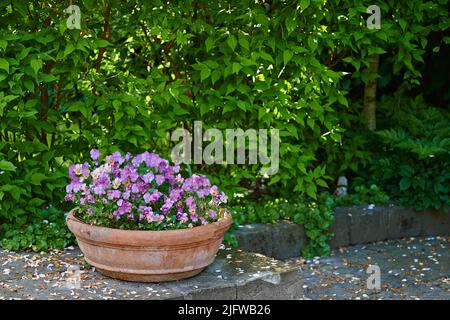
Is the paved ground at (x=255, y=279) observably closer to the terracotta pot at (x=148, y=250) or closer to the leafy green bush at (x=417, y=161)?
the terracotta pot at (x=148, y=250)

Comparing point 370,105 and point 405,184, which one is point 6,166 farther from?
point 370,105

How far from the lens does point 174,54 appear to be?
200 inches

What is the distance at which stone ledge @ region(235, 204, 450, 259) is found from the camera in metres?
4.92

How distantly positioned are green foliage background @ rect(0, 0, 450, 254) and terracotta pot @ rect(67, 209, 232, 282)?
62 cm

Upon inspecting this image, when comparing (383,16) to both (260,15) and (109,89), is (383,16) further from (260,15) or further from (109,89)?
(109,89)

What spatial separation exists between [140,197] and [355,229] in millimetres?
2118

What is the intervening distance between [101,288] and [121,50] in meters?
1.96

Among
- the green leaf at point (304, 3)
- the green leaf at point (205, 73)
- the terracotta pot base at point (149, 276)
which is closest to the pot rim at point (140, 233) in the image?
the terracotta pot base at point (149, 276)

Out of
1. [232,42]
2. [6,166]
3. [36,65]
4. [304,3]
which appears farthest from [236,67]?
[6,166]

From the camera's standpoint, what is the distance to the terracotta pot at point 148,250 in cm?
359

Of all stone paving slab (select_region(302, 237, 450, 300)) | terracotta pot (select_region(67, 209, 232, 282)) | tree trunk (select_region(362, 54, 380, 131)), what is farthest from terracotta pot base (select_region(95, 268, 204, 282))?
tree trunk (select_region(362, 54, 380, 131))

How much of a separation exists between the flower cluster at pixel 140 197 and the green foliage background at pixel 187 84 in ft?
2.09

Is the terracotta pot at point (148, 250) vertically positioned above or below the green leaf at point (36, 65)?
below

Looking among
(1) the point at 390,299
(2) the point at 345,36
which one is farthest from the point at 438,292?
(2) the point at 345,36
